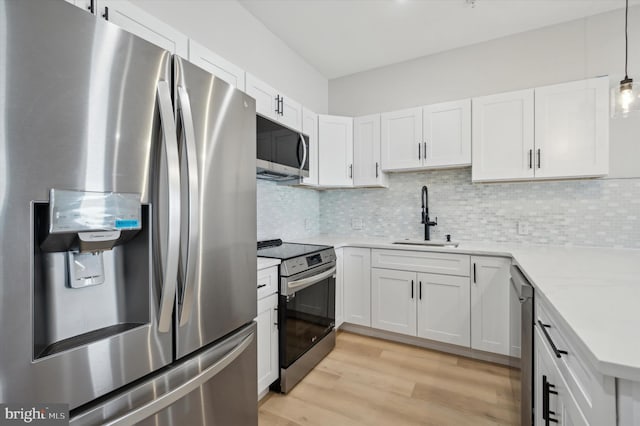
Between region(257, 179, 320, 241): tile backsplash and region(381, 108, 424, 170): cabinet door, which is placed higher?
region(381, 108, 424, 170): cabinet door

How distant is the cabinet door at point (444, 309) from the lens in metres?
2.42

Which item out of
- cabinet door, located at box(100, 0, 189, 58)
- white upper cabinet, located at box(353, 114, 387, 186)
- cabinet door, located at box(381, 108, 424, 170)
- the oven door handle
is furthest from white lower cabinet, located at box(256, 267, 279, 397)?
cabinet door, located at box(381, 108, 424, 170)

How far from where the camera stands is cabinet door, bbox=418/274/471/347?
2.42 metres

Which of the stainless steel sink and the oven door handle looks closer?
the oven door handle

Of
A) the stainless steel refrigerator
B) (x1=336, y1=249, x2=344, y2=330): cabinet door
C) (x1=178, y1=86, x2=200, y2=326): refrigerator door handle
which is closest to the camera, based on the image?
the stainless steel refrigerator

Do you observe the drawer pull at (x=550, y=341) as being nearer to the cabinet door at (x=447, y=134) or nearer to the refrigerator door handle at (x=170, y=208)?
the refrigerator door handle at (x=170, y=208)

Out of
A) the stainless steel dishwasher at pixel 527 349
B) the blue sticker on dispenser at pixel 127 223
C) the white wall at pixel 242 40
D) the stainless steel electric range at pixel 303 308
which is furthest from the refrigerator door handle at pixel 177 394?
the white wall at pixel 242 40

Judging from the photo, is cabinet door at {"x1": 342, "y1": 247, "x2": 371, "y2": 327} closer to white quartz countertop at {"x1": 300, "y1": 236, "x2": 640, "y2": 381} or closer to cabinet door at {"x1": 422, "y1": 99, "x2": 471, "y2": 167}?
cabinet door at {"x1": 422, "y1": 99, "x2": 471, "y2": 167}

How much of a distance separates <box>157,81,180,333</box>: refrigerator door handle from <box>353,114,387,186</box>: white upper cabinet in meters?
2.41

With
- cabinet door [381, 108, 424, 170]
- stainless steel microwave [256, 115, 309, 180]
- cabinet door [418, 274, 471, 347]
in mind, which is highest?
cabinet door [381, 108, 424, 170]

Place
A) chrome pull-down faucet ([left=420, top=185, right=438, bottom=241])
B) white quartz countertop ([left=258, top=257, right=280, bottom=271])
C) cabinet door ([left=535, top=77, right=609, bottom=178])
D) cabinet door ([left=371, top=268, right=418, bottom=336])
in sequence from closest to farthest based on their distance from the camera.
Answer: white quartz countertop ([left=258, top=257, right=280, bottom=271]) → cabinet door ([left=535, top=77, right=609, bottom=178]) → cabinet door ([left=371, top=268, right=418, bottom=336]) → chrome pull-down faucet ([left=420, top=185, right=438, bottom=241])

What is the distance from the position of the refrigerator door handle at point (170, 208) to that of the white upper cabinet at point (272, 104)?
129 centimetres

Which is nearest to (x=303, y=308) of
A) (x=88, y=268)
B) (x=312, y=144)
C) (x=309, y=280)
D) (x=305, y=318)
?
(x=305, y=318)

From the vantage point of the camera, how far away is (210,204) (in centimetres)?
104
